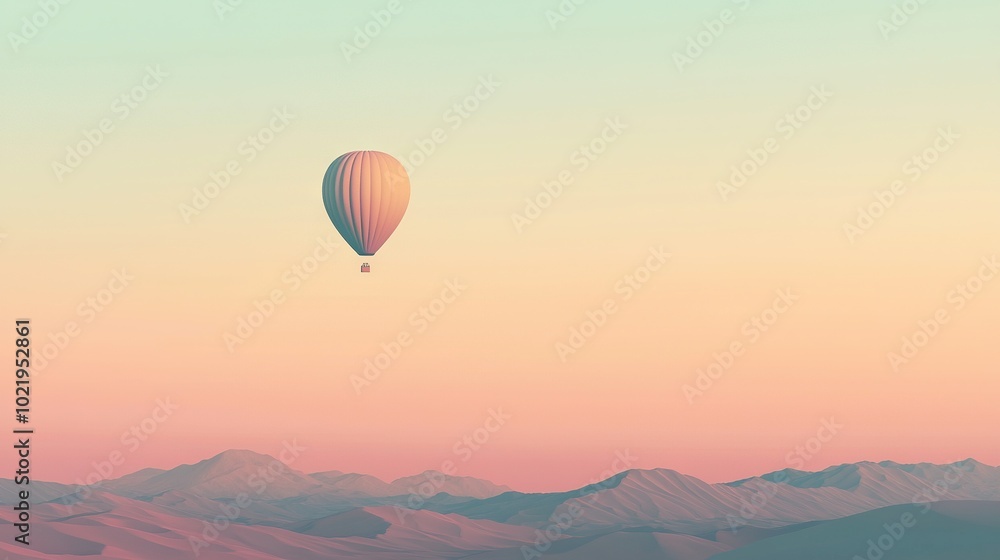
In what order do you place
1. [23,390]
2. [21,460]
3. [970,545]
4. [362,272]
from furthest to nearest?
[970,545], [362,272], [21,460], [23,390]

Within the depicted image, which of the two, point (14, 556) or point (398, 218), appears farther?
point (14, 556)

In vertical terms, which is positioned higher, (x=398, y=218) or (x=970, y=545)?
(x=398, y=218)

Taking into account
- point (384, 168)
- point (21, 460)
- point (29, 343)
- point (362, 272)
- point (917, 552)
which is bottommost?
point (917, 552)

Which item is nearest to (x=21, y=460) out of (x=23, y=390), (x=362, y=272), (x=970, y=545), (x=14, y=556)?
(x=23, y=390)

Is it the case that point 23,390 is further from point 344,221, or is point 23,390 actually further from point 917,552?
point 917,552

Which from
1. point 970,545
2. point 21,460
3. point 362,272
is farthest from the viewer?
point 970,545
